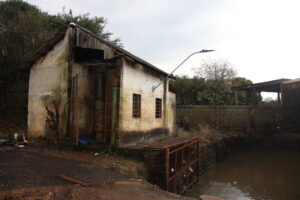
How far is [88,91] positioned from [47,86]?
6.94 feet

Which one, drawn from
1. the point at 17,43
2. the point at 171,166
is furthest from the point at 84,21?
the point at 171,166

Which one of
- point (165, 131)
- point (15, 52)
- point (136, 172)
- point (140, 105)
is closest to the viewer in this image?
point (136, 172)

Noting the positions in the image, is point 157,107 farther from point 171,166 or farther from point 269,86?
point 269,86

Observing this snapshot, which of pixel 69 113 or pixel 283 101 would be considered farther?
pixel 283 101

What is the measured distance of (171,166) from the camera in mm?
9039

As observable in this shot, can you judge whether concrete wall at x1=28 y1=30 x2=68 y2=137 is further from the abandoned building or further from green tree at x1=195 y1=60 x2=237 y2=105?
green tree at x1=195 y1=60 x2=237 y2=105

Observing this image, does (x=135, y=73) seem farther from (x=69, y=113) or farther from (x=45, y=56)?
(x=45, y=56)

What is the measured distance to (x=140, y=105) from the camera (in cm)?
1065

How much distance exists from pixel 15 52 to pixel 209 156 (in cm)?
1518

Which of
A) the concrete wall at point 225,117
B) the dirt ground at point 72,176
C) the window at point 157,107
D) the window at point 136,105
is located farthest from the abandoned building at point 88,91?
the concrete wall at point 225,117

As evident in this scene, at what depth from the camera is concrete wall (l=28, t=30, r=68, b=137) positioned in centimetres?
991

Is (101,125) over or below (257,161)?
over

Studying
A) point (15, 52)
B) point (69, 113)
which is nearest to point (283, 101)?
point (69, 113)

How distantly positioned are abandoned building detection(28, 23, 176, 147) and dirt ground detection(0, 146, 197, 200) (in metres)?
1.45
